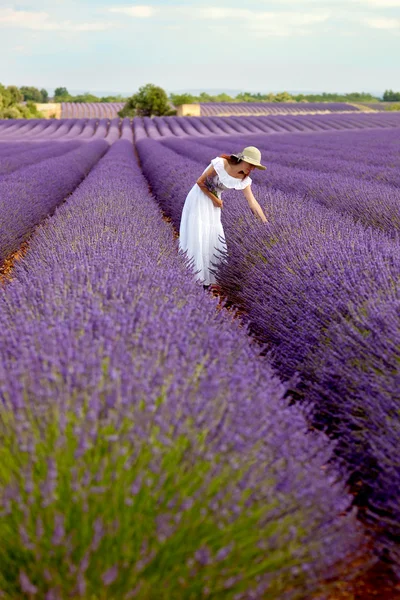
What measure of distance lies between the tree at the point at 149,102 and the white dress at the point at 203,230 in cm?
3962

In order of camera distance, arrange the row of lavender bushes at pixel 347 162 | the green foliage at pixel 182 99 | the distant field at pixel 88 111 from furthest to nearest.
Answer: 1. the distant field at pixel 88 111
2. the green foliage at pixel 182 99
3. the row of lavender bushes at pixel 347 162

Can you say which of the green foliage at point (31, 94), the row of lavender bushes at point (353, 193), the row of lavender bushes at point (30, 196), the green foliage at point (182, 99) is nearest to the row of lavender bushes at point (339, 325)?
the row of lavender bushes at point (353, 193)

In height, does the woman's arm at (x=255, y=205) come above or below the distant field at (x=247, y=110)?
below

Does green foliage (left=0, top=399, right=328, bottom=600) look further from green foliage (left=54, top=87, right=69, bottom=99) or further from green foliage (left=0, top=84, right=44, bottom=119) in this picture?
green foliage (left=54, top=87, right=69, bottom=99)

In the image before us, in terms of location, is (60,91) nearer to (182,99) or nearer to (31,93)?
(31,93)

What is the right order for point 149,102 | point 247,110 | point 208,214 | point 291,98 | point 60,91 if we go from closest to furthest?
point 208,214 → point 149,102 → point 247,110 → point 291,98 → point 60,91

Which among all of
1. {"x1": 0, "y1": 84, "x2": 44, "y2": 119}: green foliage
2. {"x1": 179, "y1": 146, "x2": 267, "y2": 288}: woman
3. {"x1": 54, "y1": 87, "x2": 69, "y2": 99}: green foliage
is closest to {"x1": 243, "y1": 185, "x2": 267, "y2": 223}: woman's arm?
{"x1": 179, "y1": 146, "x2": 267, "y2": 288}: woman

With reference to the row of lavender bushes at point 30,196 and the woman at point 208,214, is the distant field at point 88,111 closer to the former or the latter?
the row of lavender bushes at point 30,196

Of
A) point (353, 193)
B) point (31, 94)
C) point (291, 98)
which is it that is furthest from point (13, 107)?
point (353, 193)

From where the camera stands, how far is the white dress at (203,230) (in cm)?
472

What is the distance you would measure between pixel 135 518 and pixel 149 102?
43.7 metres

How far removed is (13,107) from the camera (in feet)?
147

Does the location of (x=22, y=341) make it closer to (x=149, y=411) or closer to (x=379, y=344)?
(x=149, y=411)

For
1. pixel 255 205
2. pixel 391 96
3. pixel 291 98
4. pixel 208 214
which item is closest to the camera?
pixel 255 205
